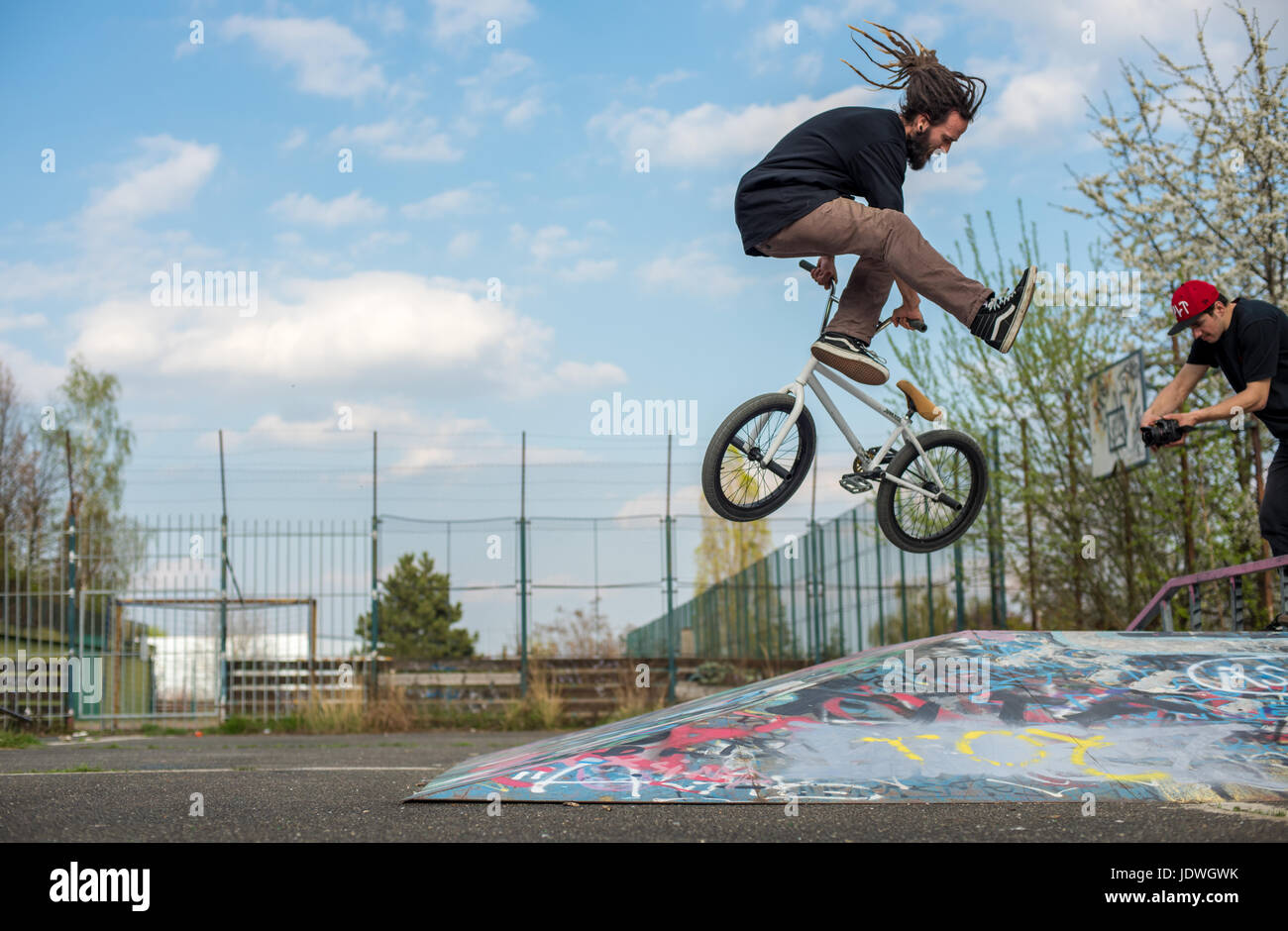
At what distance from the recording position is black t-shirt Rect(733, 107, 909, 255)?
505 centimetres

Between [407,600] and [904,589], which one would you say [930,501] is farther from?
[407,600]

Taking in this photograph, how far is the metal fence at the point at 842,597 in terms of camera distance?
563 inches

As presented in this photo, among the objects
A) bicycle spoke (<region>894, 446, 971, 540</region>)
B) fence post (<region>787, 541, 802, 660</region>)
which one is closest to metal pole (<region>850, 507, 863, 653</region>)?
fence post (<region>787, 541, 802, 660</region>)

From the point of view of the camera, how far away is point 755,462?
5.45 metres

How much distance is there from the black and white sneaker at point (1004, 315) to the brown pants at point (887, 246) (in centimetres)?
4

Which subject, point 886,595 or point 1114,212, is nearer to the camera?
point 1114,212

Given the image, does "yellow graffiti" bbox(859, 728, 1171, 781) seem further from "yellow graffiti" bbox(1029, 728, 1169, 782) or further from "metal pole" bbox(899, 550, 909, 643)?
"metal pole" bbox(899, 550, 909, 643)

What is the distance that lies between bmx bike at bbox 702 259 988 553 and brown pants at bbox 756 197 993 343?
54cm

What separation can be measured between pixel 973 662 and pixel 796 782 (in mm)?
1449

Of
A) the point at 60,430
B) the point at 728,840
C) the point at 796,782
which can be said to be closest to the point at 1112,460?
the point at 796,782

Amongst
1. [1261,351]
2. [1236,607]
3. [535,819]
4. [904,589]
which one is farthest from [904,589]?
[535,819]

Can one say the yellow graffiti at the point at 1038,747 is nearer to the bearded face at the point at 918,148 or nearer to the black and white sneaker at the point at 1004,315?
the black and white sneaker at the point at 1004,315
